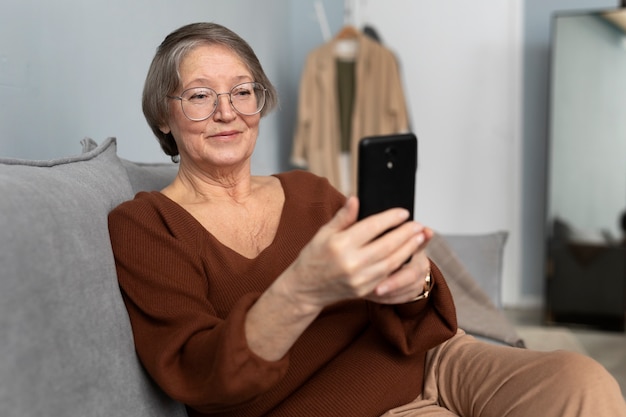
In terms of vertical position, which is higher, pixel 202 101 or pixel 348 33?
pixel 348 33

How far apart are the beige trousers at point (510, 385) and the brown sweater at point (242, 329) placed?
44 mm

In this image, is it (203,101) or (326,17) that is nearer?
(203,101)

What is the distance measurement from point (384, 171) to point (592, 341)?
2879 millimetres

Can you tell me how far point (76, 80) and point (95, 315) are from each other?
0.91 meters

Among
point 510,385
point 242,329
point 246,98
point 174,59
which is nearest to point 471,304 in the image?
point 510,385

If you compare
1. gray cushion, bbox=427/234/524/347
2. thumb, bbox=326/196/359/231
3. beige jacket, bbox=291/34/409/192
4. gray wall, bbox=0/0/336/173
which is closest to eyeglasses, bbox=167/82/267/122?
gray wall, bbox=0/0/336/173

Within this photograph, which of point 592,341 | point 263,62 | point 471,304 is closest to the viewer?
point 471,304

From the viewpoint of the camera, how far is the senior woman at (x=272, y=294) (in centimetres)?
95

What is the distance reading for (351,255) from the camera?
0.86m

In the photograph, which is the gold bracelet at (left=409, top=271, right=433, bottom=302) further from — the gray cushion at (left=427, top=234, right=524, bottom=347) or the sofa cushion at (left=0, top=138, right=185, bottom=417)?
the gray cushion at (left=427, top=234, right=524, bottom=347)

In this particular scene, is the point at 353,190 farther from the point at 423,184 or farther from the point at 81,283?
the point at 81,283

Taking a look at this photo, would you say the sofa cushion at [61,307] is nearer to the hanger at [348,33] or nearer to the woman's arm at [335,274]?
the woman's arm at [335,274]

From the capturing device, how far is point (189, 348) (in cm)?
103

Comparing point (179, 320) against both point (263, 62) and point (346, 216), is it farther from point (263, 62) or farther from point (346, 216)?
point (263, 62)
